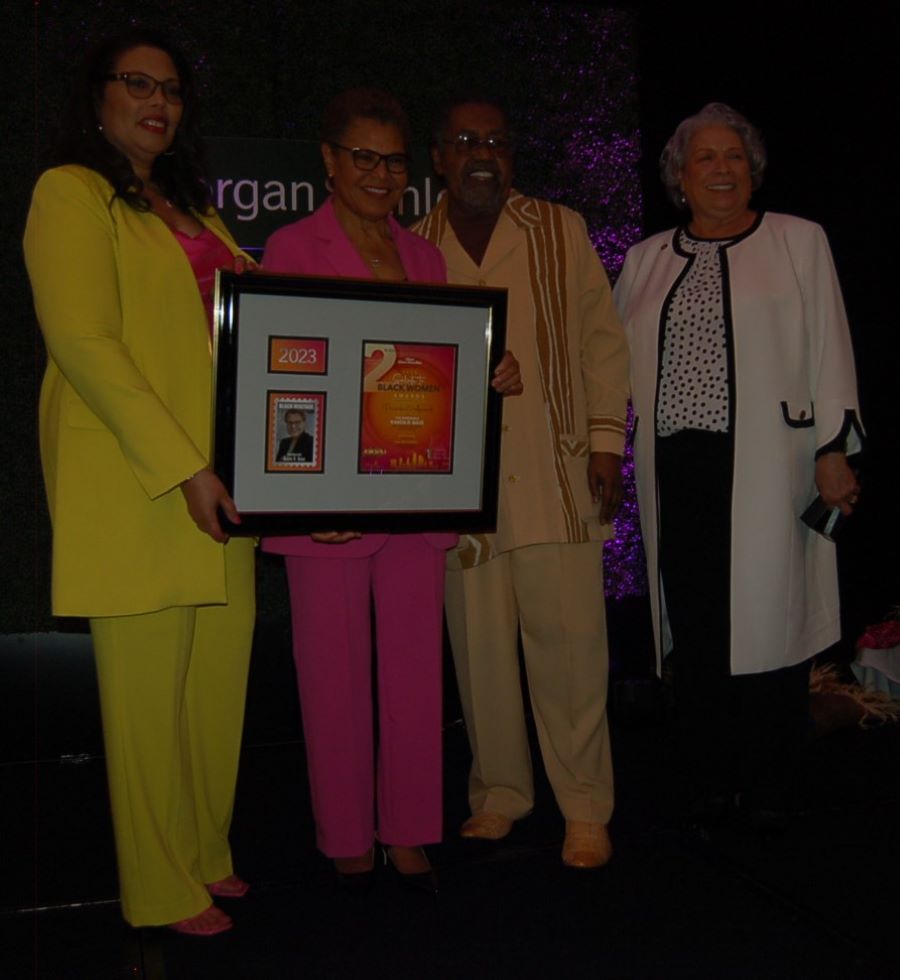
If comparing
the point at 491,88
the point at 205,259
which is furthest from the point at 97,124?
the point at 491,88

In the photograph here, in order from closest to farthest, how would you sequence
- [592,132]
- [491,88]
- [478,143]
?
1. [478,143]
2. [491,88]
3. [592,132]

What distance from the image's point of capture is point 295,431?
2.18 m

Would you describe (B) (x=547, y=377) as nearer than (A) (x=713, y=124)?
Yes

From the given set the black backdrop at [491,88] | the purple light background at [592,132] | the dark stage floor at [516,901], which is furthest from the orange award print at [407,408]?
the purple light background at [592,132]

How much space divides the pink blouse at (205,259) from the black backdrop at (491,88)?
1784mm

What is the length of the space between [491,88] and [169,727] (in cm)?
287

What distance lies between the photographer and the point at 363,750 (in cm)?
250

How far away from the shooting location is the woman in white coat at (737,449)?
2.78 meters

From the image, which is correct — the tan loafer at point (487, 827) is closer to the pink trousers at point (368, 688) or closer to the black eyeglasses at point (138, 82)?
the pink trousers at point (368, 688)

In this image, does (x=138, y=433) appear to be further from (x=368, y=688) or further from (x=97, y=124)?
(x=368, y=688)

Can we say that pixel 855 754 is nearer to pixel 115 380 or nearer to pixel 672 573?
pixel 672 573

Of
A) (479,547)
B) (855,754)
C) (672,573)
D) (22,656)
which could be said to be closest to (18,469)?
(22,656)

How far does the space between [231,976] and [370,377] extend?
1128 mm

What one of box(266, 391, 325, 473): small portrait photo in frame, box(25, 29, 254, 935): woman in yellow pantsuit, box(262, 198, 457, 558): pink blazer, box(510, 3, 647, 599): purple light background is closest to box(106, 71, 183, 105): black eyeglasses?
box(25, 29, 254, 935): woman in yellow pantsuit
